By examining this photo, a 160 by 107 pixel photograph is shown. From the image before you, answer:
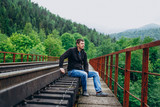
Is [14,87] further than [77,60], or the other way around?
[77,60]

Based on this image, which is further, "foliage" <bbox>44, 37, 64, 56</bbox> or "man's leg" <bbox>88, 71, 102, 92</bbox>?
"foliage" <bbox>44, 37, 64, 56</bbox>

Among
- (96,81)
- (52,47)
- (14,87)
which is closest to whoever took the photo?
(14,87)

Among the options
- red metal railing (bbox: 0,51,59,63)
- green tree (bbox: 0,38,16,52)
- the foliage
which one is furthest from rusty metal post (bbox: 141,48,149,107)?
the foliage

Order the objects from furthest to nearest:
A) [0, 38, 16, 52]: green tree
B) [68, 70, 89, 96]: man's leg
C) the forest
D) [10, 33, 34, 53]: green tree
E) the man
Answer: [10, 33, 34, 53]: green tree < [0, 38, 16, 52]: green tree < the forest < the man < [68, 70, 89, 96]: man's leg

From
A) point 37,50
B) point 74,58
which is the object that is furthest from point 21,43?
point 74,58

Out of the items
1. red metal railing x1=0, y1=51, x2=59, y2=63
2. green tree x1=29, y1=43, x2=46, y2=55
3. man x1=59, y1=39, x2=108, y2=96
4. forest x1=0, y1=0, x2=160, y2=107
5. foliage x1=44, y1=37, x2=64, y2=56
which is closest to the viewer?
man x1=59, y1=39, x2=108, y2=96

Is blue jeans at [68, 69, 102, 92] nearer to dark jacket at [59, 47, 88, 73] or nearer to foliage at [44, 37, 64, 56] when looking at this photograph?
dark jacket at [59, 47, 88, 73]

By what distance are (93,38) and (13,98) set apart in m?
147

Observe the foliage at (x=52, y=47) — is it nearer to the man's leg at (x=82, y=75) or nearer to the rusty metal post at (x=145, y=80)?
the man's leg at (x=82, y=75)

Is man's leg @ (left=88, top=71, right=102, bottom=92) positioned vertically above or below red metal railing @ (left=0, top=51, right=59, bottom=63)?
below

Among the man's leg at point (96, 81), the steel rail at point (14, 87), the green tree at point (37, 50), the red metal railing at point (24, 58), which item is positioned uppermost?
the green tree at point (37, 50)

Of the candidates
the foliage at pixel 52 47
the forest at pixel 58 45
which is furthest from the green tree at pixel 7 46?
the foliage at pixel 52 47

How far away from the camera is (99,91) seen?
451 centimetres

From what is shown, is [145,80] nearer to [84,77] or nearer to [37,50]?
[84,77]
